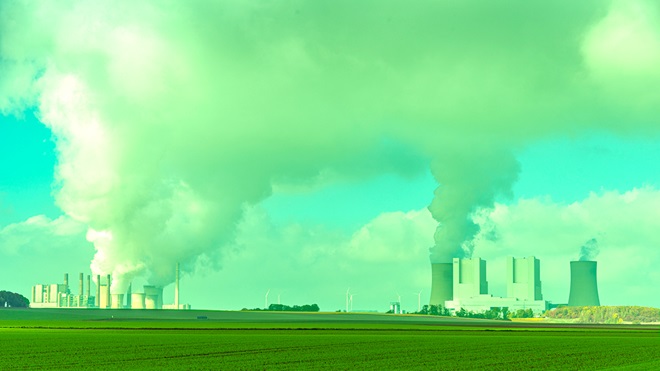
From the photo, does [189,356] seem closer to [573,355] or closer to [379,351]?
[379,351]

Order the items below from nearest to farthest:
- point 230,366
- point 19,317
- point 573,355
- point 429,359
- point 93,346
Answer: point 230,366 < point 429,359 < point 573,355 < point 93,346 < point 19,317

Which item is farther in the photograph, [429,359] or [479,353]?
[479,353]

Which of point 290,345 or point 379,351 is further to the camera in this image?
point 290,345

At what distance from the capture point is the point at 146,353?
54062 millimetres

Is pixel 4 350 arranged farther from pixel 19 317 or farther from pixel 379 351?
pixel 19 317

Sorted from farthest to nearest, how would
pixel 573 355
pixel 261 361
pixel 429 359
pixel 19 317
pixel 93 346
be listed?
pixel 19 317, pixel 93 346, pixel 573 355, pixel 429 359, pixel 261 361

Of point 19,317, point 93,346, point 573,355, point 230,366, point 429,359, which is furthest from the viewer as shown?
point 19,317

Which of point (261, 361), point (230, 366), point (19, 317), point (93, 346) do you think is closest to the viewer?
point (230, 366)

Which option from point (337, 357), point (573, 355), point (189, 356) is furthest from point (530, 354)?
point (189, 356)

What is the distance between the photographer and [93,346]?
2456 inches

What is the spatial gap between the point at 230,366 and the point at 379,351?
57.7 feet

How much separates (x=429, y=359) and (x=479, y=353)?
25.8ft

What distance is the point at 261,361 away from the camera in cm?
4756

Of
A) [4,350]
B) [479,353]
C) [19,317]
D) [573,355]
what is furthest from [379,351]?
[19,317]
